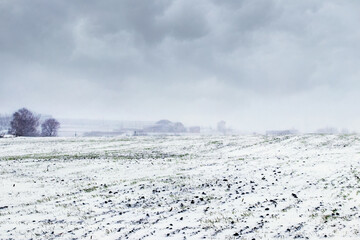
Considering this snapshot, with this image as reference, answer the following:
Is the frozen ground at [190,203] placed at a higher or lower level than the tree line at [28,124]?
lower

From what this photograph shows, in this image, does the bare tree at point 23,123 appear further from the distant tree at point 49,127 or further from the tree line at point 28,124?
the distant tree at point 49,127

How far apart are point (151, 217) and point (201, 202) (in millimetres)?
3291

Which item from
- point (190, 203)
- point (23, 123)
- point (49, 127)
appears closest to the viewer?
point (190, 203)

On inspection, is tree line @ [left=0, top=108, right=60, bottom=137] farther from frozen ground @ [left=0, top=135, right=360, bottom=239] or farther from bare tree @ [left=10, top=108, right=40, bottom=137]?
frozen ground @ [left=0, top=135, right=360, bottom=239]

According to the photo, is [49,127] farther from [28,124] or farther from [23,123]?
[23,123]

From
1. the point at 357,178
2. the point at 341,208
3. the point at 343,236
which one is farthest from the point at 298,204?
the point at 357,178

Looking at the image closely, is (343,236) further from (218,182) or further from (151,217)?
(218,182)

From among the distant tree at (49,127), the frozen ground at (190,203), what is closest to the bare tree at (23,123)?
the distant tree at (49,127)

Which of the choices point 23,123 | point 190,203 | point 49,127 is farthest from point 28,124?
point 190,203

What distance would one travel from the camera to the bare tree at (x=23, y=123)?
139 meters

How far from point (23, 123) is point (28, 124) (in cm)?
260

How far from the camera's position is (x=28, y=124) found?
142750 millimetres

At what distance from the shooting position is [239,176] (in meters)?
22.9

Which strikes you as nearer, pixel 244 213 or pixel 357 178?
pixel 244 213
